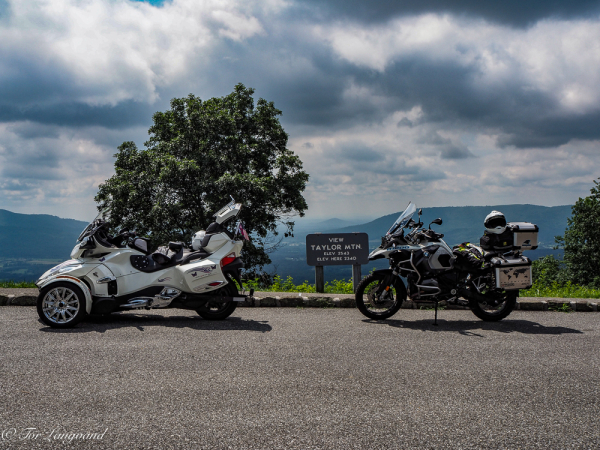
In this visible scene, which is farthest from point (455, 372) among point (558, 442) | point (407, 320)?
point (407, 320)

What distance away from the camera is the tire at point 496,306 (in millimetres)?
6746

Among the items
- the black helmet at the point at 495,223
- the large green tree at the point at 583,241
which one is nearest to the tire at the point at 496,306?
the black helmet at the point at 495,223

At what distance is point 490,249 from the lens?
22.9 feet

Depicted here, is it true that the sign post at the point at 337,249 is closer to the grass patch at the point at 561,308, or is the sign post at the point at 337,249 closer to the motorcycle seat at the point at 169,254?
the motorcycle seat at the point at 169,254

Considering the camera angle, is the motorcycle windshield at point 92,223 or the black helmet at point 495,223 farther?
the black helmet at point 495,223

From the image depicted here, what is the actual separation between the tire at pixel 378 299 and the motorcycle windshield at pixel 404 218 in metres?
0.85

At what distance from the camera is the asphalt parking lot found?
2941 mm

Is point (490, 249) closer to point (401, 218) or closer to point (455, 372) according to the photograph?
point (401, 218)

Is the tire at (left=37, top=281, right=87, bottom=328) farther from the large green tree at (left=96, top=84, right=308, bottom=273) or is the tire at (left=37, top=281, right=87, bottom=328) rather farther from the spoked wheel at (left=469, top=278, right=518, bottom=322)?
the large green tree at (left=96, top=84, right=308, bottom=273)

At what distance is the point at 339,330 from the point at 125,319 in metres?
3.33

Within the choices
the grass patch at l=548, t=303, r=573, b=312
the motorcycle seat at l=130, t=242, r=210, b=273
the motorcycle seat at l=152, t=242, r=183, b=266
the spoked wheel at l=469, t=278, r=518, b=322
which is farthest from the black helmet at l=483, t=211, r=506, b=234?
the motorcycle seat at l=152, t=242, r=183, b=266

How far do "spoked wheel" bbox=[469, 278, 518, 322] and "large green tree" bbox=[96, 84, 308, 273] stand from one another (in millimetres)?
13163

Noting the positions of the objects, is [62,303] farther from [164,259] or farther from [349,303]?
[349,303]

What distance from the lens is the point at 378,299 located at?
675cm
